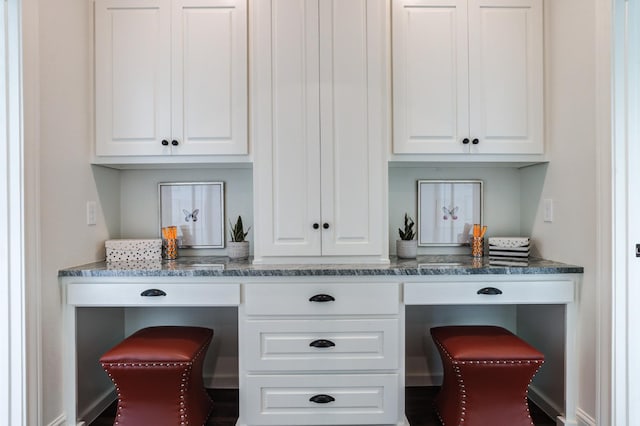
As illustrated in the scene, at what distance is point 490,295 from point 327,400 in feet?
3.15

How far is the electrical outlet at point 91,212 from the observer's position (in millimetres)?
1954

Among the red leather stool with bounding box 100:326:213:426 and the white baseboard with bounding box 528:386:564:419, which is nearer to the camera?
the red leather stool with bounding box 100:326:213:426

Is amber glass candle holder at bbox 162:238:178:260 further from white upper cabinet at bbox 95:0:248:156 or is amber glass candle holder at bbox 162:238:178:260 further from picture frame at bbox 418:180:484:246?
picture frame at bbox 418:180:484:246

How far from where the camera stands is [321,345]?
1.69 m

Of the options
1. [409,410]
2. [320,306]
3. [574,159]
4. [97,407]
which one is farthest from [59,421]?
[574,159]

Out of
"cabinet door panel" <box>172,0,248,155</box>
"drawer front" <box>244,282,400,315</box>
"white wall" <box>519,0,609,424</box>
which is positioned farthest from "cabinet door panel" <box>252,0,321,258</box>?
"white wall" <box>519,0,609,424</box>

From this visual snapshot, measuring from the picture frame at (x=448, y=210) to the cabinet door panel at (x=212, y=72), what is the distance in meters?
1.23

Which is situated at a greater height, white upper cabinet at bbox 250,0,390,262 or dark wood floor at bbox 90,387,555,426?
white upper cabinet at bbox 250,0,390,262

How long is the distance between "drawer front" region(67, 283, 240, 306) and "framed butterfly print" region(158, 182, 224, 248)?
1.95 feet

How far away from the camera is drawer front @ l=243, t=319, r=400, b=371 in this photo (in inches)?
66.7

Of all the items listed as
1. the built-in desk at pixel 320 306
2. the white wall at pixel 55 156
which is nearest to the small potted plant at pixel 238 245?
the built-in desk at pixel 320 306

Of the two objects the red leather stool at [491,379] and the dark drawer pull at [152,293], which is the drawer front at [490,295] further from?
the dark drawer pull at [152,293]

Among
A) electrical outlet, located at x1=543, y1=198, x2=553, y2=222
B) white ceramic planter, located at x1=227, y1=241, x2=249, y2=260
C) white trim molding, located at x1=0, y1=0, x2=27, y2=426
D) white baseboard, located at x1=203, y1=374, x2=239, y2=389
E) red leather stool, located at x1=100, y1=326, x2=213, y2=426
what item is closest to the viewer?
white trim molding, located at x1=0, y1=0, x2=27, y2=426

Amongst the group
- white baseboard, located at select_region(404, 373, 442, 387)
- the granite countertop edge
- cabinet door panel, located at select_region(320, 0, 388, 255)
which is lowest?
white baseboard, located at select_region(404, 373, 442, 387)
